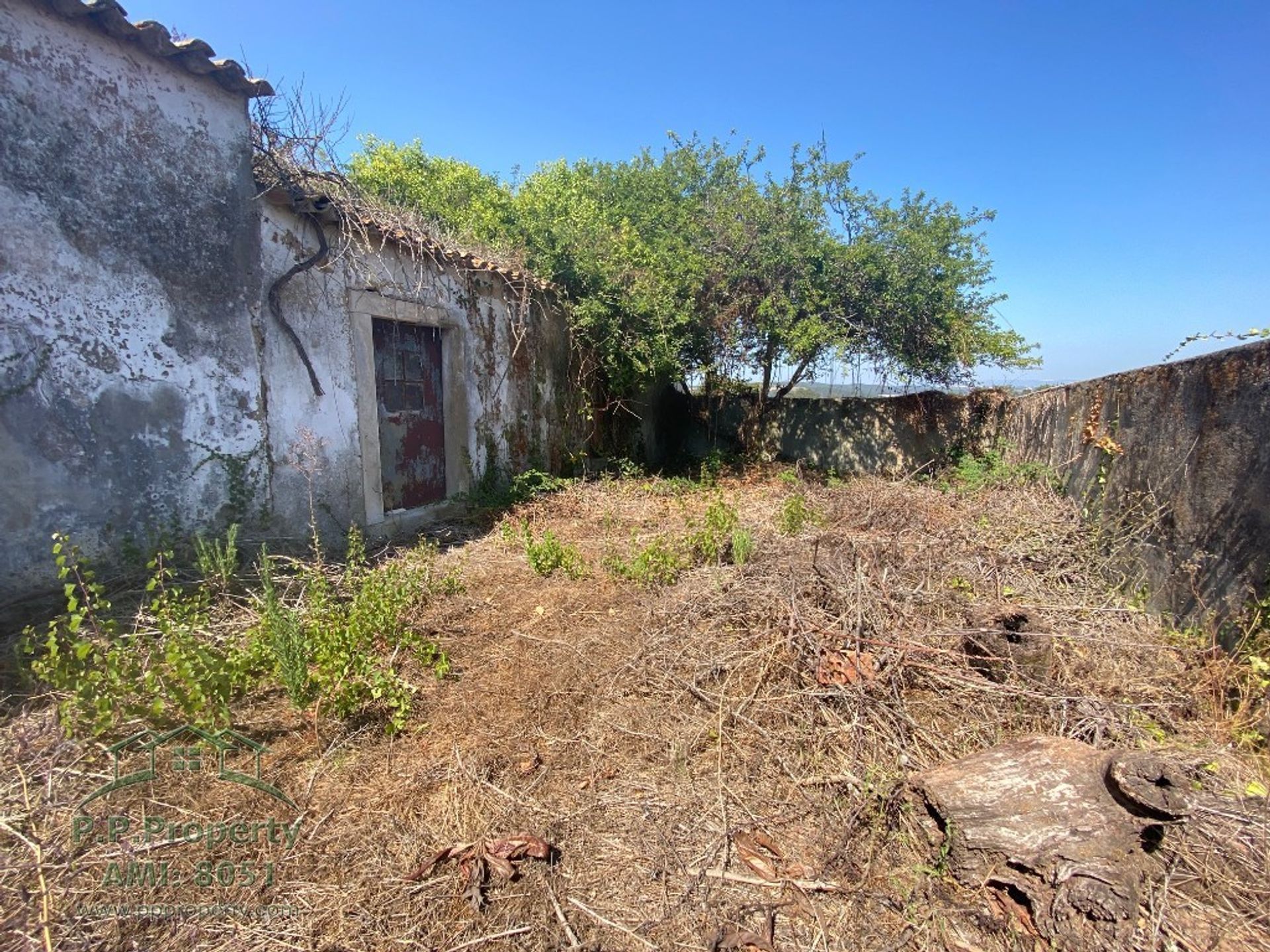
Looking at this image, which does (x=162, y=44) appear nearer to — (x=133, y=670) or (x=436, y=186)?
(x=133, y=670)

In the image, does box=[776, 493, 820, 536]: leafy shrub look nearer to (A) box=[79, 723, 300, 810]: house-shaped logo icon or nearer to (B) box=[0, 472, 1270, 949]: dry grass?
(B) box=[0, 472, 1270, 949]: dry grass

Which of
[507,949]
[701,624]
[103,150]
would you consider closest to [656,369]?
[701,624]

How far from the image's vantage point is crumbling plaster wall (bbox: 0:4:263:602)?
3.32m

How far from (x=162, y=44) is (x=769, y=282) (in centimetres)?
670

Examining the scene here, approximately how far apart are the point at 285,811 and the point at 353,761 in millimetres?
327

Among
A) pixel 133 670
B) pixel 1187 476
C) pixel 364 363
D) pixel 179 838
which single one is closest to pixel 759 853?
pixel 179 838

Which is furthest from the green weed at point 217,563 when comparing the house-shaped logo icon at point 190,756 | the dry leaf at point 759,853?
the dry leaf at point 759,853

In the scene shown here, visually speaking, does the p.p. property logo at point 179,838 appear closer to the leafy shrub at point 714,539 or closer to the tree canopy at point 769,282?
the leafy shrub at point 714,539

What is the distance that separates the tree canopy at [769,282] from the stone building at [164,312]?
8.47 feet

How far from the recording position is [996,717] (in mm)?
2590

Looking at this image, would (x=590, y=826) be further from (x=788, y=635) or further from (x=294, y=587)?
(x=294, y=587)

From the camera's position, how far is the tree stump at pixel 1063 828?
1753 millimetres

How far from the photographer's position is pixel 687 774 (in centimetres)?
247

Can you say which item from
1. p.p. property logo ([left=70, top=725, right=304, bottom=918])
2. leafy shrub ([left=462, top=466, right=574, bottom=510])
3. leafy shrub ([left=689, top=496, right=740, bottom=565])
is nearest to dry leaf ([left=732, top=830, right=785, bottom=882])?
p.p. property logo ([left=70, top=725, right=304, bottom=918])
